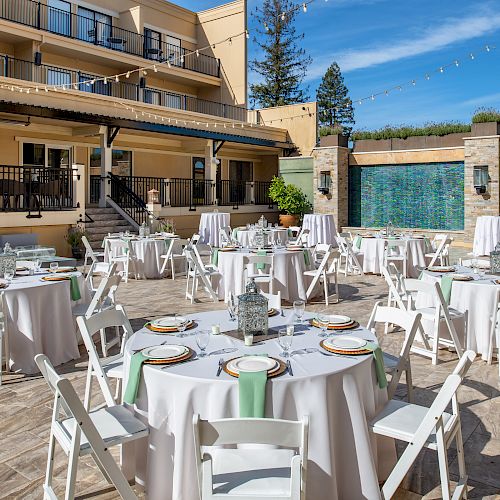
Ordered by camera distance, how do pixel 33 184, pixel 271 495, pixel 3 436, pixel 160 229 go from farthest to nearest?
pixel 160 229, pixel 33 184, pixel 3 436, pixel 271 495

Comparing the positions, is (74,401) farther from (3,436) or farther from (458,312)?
(458,312)

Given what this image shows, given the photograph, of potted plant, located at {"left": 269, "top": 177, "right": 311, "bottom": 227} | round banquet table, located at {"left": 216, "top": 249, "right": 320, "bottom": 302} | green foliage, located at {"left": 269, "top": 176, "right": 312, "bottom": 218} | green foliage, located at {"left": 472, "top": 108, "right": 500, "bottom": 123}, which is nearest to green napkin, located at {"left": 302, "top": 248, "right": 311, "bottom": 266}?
round banquet table, located at {"left": 216, "top": 249, "right": 320, "bottom": 302}

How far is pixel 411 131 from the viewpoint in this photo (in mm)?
17938

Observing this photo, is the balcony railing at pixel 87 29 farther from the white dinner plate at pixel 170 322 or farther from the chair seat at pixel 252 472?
the chair seat at pixel 252 472

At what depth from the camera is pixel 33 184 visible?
41.9ft

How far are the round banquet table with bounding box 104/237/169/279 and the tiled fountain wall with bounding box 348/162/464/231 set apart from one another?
9796 mm

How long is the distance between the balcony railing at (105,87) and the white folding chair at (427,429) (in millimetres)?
13479

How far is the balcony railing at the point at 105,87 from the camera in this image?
675 inches

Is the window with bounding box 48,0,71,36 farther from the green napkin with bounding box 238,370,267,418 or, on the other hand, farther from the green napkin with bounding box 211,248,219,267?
the green napkin with bounding box 238,370,267,418

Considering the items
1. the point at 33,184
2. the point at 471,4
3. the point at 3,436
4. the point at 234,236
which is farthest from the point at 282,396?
the point at 471,4

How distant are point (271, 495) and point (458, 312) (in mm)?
3852

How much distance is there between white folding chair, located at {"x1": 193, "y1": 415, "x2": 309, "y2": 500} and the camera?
2.02 metres

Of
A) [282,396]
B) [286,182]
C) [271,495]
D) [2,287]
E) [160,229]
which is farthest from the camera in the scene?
[286,182]

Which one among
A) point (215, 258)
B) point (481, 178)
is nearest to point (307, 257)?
point (215, 258)
